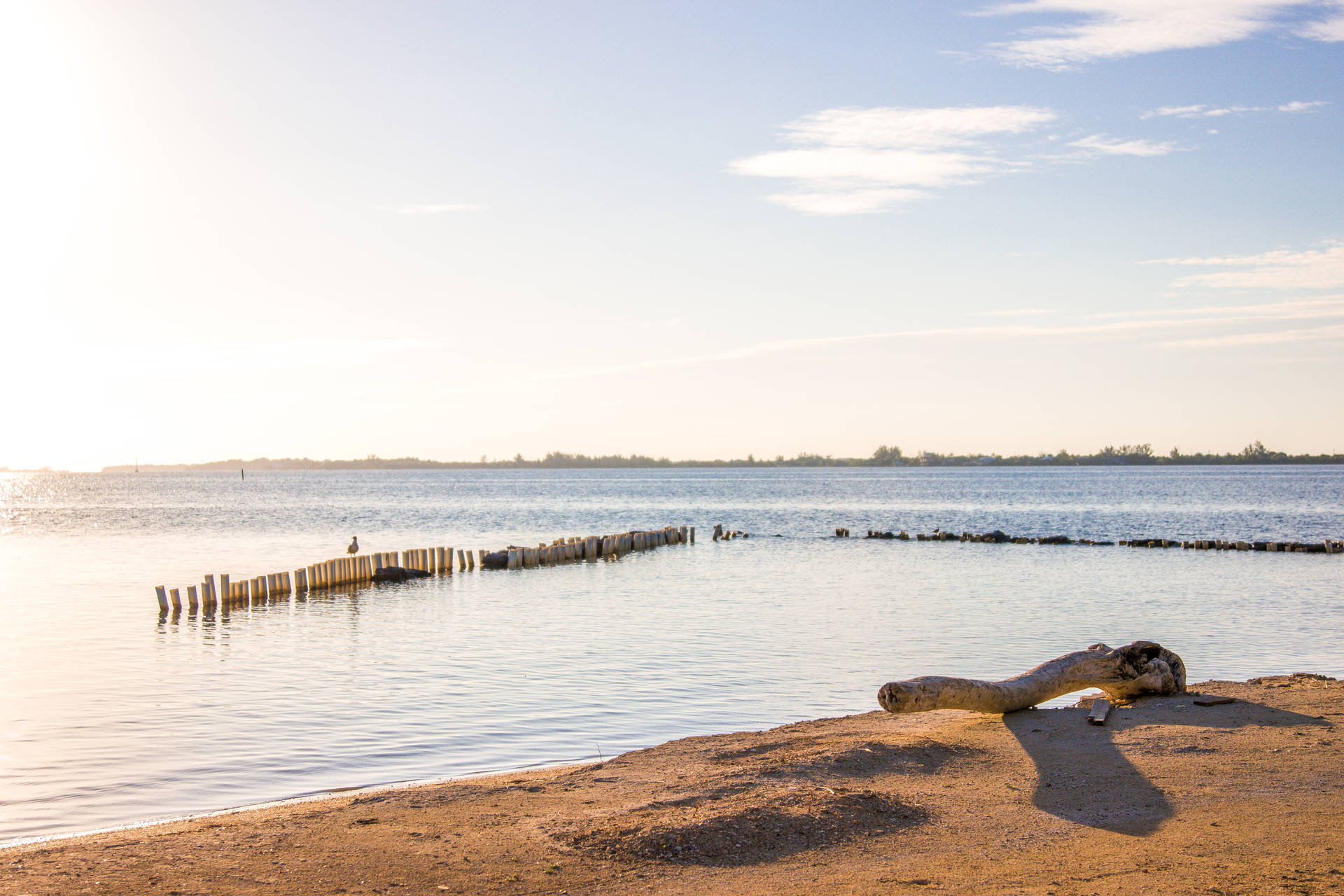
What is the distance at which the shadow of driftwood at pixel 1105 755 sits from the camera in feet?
28.7

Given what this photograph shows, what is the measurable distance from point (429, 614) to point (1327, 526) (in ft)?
185

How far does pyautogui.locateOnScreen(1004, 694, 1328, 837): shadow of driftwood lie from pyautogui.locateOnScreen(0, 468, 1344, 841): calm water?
3420mm

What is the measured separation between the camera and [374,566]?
34.6 m

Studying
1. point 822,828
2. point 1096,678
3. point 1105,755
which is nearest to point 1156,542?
point 1096,678

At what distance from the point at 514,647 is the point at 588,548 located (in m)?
23.5

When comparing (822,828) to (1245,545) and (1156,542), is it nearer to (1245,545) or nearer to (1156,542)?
(1245,545)

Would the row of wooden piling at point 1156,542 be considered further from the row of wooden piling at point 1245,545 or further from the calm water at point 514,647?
the calm water at point 514,647

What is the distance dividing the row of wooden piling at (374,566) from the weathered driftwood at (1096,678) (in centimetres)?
1988

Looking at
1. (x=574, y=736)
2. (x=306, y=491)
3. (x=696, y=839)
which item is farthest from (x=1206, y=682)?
(x=306, y=491)

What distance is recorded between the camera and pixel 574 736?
13031mm

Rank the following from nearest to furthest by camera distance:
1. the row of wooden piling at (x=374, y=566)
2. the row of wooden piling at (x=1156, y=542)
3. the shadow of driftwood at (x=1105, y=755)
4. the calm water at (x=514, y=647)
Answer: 1. the shadow of driftwood at (x=1105, y=755)
2. the calm water at (x=514, y=647)
3. the row of wooden piling at (x=374, y=566)
4. the row of wooden piling at (x=1156, y=542)

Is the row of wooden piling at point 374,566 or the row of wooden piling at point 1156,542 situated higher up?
the row of wooden piling at point 374,566

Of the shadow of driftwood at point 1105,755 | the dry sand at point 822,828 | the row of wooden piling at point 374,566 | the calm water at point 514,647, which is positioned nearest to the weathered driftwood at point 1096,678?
the shadow of driftwood at point 1105,755

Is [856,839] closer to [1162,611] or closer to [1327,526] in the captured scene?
[1162,611]
